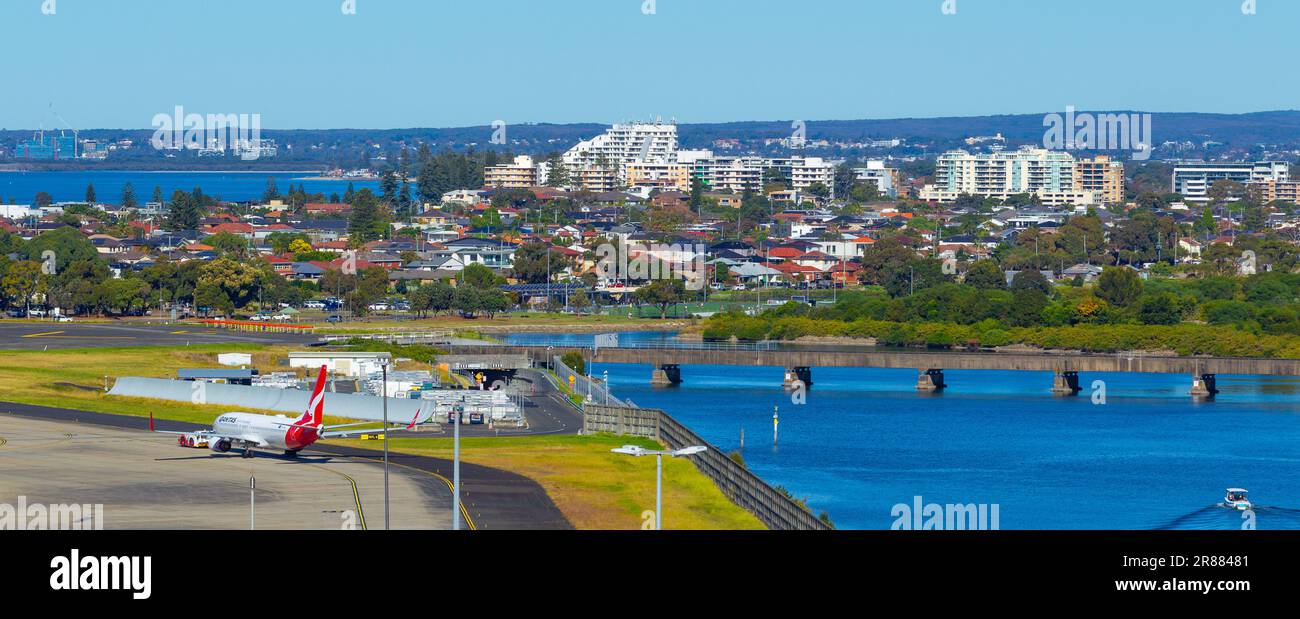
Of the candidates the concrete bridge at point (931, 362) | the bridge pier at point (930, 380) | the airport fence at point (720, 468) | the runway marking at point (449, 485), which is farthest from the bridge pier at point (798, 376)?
the runway marking at point (449, 485)

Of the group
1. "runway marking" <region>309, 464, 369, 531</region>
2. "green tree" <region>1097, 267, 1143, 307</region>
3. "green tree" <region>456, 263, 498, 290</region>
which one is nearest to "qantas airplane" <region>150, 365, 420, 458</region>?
"runway marking" <region>309, 464, 369, 531</region>

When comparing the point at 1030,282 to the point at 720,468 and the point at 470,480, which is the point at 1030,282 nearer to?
the point at 720,468

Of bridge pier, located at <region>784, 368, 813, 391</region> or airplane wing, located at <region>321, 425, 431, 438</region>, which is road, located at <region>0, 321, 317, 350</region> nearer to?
bridge pier, located at <region>784, 368, 813, 391</region>

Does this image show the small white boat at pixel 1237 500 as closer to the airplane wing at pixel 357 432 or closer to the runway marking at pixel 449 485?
the runway marking at pixel 449 485

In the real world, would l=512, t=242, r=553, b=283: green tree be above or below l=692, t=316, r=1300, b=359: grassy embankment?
above
